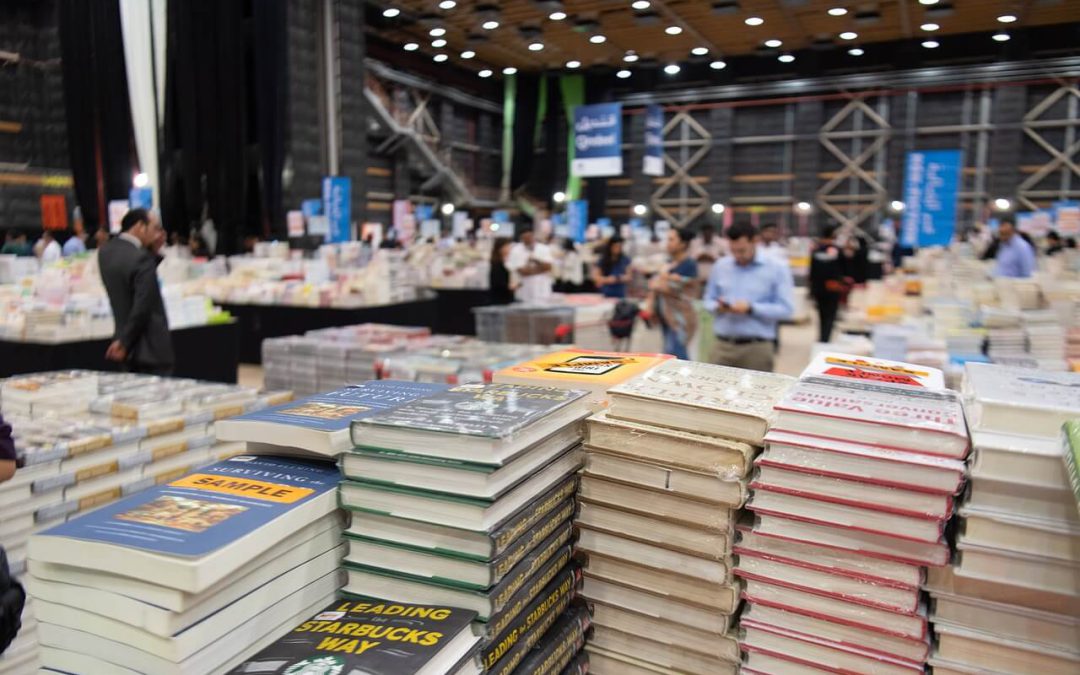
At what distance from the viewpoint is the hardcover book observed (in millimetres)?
1273

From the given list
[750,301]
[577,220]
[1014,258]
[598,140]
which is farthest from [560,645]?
[577,220]

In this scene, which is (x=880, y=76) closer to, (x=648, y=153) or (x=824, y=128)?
(x=824, y=128)

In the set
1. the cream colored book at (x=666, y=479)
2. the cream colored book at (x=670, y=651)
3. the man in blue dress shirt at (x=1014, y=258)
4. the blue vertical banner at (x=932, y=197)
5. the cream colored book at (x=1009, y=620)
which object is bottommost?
the cream colored book at (x=670, y=651)

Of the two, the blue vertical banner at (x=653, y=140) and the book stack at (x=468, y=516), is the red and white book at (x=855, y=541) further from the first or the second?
the blue vertical banner at (x=653, y=140)

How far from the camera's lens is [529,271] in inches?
332

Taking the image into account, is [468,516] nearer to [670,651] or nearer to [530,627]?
[530,627]

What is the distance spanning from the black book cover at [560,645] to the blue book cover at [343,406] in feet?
1.58

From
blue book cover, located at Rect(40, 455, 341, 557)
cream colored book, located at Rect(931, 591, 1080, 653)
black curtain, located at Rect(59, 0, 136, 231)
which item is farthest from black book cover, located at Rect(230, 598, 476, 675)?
black curtain, located at Rect(59, 0, 136, 231)

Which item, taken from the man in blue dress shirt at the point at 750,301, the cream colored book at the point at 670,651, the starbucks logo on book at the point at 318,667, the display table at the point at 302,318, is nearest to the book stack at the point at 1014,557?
the cream colored book at the point at 670,651

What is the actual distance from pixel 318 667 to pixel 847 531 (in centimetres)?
81

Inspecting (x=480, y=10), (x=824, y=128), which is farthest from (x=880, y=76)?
(x=480, y=10)

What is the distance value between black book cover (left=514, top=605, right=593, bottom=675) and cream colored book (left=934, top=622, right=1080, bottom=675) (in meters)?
0.58

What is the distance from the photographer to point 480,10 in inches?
573

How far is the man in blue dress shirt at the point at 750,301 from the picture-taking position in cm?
466
